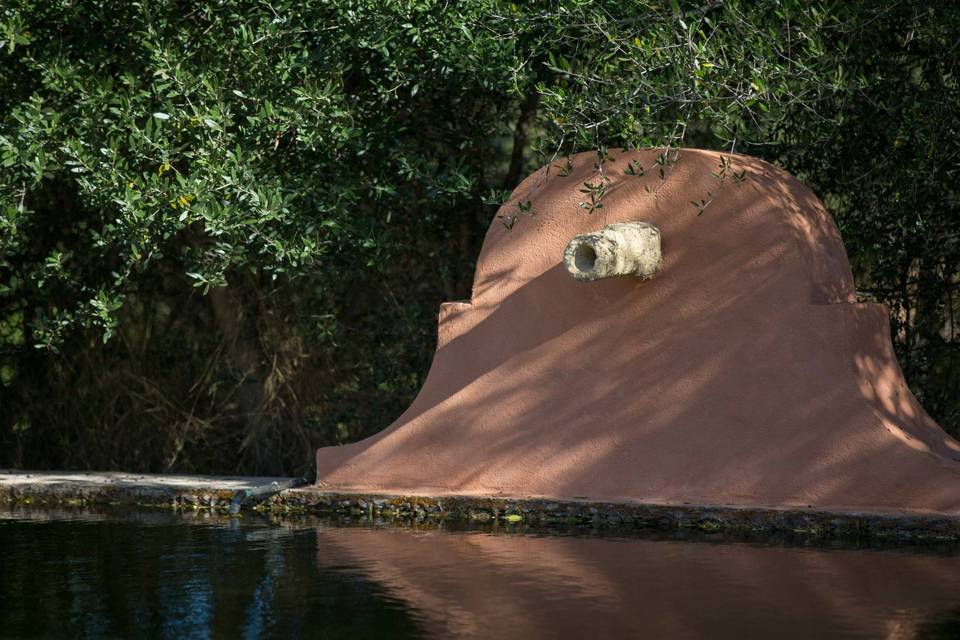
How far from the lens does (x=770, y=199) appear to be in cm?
1026

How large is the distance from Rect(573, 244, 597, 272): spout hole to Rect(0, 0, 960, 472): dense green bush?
87 centimetres

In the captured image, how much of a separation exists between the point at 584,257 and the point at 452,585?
3112 mm

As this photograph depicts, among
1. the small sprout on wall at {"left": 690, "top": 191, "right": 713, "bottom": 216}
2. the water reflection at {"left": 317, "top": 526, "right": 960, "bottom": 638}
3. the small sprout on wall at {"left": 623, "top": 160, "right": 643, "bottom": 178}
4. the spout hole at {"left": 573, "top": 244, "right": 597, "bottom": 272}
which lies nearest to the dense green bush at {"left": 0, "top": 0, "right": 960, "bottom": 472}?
the small sprout on wall at {"left": 623, "top": 160, "right": 643, "bottom": 178}

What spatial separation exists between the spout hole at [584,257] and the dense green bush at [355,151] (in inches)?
34.1

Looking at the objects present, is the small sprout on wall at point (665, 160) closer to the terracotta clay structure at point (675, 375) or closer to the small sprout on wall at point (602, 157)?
the terracotta clay structure at point (675, 375)

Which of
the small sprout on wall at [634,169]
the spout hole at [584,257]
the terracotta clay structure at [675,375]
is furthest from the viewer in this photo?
the small sprout on wall at [634,169]

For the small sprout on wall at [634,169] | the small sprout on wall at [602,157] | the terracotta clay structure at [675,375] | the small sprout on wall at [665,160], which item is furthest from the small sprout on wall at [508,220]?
the small sprout on wall at [665,160]

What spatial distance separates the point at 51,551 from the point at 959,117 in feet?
23.4

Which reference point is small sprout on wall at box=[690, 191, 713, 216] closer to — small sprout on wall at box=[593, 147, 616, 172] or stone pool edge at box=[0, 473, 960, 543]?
small sprout on wall at box=[593, 147, 616, 172]

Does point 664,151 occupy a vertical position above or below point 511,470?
above

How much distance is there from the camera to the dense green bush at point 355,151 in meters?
10.7

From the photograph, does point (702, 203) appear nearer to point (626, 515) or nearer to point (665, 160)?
point (665, 160)

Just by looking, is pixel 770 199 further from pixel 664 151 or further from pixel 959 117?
pixel 959 117

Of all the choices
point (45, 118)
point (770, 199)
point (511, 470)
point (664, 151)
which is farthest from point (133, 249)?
point (770, 199)
